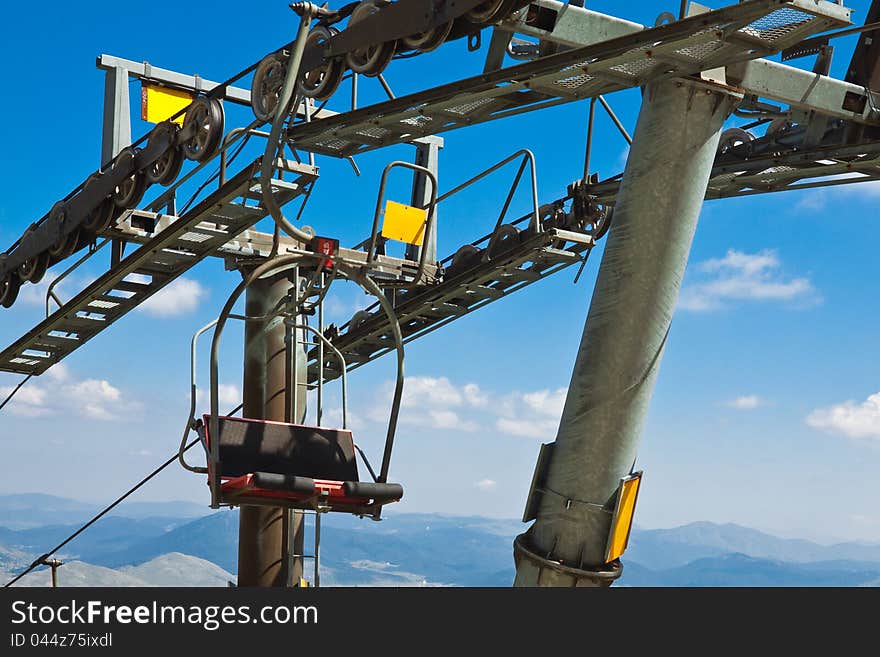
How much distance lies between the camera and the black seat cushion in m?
10.3

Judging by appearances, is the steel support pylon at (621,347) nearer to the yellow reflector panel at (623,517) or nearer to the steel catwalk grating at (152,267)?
the yellow reflector panel at (623,517)

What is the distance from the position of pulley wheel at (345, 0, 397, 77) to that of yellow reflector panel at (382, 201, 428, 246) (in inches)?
257

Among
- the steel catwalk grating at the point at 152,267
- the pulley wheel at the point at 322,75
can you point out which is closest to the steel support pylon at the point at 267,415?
the steel catwalk grating at the point at 152,267

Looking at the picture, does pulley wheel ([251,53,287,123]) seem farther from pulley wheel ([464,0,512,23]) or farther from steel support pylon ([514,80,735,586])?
steel support pylon ([514,80,735,586])

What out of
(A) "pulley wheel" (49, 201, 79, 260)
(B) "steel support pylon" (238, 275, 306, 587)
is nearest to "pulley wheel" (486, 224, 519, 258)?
(B) "steel support pylon" (238, 275, 306, 587)

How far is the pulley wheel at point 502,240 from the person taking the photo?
17.4 m

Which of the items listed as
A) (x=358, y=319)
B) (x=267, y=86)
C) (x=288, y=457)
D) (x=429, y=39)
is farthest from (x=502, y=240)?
(x=429, y=39)

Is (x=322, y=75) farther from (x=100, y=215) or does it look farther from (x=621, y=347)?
(x=100, y=215)

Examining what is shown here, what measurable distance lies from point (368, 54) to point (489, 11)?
1659mm
